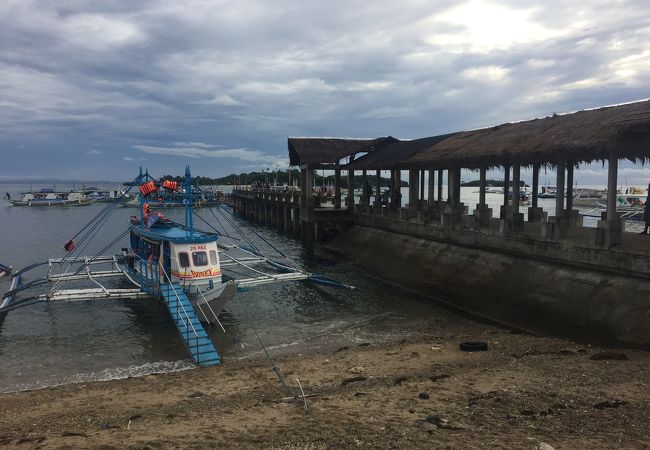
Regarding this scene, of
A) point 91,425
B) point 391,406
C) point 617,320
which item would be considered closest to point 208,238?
point 91,425

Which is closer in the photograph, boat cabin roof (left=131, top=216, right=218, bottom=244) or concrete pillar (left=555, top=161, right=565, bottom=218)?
boat cabin roof (left=131, top=216, right=218, bottom=244)

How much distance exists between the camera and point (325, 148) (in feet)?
127

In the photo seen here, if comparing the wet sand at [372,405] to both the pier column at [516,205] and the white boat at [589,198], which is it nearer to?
the pier column at [516,205]

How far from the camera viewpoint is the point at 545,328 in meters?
15.9

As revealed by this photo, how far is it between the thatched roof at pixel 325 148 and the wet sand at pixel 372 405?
25.0 metres

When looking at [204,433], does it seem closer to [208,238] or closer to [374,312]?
[208,238]

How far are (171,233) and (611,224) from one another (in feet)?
55.2

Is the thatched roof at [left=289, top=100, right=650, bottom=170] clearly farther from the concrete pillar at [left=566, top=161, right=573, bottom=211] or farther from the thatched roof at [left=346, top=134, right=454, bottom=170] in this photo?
the concrete pillar at [left=566, top=161, right=573, bottom=211]

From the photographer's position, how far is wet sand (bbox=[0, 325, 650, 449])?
7969 mm

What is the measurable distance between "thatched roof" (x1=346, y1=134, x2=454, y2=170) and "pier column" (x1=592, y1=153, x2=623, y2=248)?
13768mm

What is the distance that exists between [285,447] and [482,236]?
1746 centimetres

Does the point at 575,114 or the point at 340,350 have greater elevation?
the point at 575,114

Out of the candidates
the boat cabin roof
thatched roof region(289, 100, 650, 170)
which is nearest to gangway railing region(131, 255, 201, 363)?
the boat cabin roof

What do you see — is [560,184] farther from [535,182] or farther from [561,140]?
[535,182]
